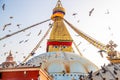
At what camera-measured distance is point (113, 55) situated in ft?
66.4

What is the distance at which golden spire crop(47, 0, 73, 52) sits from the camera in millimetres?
39469

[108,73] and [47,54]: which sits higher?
[47,54]

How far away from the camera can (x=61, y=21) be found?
43.2 m

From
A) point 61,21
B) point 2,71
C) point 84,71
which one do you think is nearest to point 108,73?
point 2,71

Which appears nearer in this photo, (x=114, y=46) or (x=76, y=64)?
(x=114, y=46)

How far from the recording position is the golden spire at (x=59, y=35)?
39469 millimetres

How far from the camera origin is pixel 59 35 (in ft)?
134

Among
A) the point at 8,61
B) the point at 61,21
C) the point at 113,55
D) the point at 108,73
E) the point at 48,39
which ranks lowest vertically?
the point at 108,73

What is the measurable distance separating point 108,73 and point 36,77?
6447 millimetres

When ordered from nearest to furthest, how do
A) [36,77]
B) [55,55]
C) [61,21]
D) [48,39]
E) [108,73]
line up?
[108,73] → [36,77] → [55,55] → [48,39] → [61,21]

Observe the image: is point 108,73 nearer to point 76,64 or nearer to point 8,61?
point 76,64

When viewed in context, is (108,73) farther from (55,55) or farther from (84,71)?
(55,55)

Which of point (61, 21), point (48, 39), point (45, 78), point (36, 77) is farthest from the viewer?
point (61, 21)

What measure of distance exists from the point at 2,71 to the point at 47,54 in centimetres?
1376
